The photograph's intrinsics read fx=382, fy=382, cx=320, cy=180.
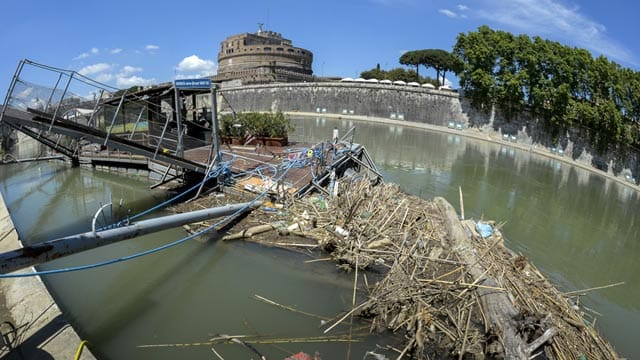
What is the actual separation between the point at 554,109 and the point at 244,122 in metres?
34.1

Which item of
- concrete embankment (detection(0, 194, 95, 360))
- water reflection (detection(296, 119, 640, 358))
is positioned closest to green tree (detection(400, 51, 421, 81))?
water reflection (detection(296, 119, 640, 358))

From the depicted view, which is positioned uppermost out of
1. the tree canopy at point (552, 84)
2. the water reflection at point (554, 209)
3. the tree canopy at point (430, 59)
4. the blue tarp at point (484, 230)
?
the tree canopy at point (430, 59)

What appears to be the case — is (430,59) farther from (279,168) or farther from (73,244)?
(73,244)

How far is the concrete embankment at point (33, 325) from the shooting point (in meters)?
4.96

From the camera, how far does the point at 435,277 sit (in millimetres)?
7250

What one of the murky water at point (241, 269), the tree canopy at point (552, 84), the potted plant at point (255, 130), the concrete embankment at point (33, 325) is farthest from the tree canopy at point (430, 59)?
the concrete embankment at point (33, 325)

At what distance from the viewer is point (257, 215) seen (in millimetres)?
10266

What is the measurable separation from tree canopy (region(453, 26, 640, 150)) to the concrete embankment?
3855cm

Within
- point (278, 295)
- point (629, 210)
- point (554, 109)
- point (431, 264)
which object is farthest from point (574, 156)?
point (278, 295)

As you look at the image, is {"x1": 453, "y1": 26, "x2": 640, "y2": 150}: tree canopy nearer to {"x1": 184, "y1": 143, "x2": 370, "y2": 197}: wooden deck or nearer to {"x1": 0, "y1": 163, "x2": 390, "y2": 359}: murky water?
{"x1": 184, "y1": 143, "x2": 370, "y2": 197}: wooden deck

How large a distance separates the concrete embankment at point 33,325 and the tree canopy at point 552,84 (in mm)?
38553

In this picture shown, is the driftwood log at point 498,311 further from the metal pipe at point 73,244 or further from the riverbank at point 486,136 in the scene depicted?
the riverbank at point 486,136

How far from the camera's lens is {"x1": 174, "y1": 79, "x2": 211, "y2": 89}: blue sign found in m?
12.0

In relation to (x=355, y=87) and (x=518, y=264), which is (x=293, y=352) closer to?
(x=518, y=264)
